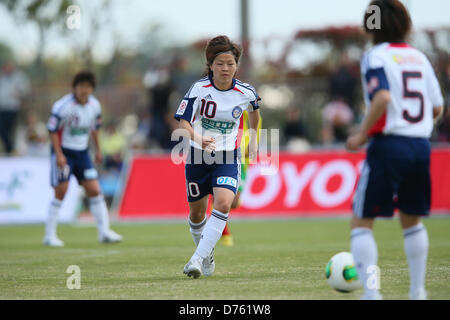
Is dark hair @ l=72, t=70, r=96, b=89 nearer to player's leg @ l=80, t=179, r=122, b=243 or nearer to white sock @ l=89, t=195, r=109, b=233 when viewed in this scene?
player's leg @ l=80, t=179, r=122, b=243

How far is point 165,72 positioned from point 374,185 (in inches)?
573

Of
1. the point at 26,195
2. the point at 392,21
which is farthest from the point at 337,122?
the point at 392,21

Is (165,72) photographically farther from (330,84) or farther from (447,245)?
(447,245)

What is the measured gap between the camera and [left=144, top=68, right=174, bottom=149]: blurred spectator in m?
19.1

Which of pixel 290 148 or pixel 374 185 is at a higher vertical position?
pixel 374 185

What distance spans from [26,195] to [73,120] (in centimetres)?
579

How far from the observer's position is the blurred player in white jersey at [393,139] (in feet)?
Answer: 17.3

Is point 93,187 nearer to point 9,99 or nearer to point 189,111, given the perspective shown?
point 189,111

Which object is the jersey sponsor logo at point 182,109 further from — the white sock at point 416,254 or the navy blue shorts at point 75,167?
the navy blue shorts at point 75,167

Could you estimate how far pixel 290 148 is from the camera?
17.8 meters

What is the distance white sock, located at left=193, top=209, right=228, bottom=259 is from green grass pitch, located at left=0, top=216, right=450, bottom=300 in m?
0.25

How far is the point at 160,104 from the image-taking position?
1922 centimetres

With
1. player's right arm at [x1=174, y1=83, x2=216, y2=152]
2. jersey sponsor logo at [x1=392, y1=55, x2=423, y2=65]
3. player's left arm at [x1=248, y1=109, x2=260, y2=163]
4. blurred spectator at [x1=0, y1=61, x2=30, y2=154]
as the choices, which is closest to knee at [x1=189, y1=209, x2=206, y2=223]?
player's left arm at [x1=248, y1=109, x2=260, y2=163]
